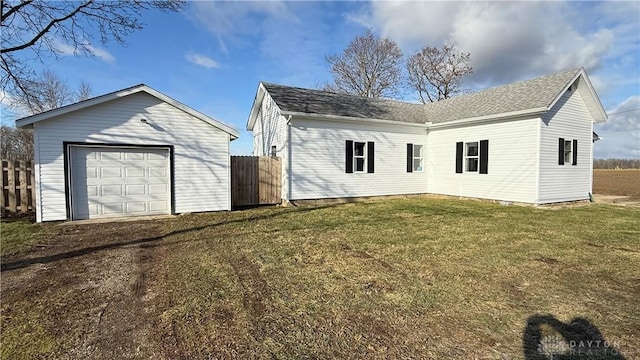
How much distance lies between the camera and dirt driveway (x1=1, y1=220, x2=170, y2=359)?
2.84m

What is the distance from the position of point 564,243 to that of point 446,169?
8.02 meters

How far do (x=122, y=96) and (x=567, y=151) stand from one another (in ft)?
51.3

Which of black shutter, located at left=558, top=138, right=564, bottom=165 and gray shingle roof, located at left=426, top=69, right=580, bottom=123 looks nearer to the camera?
gray shingle roof, located at left=426, top=69, right=580, bottom=123

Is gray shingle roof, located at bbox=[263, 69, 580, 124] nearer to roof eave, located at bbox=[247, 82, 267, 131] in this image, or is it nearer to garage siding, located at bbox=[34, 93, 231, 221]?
roof eave, located at bbox=[247, 82, 267, 131]

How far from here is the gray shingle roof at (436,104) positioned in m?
11.6

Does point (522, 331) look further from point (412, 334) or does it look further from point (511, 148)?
point (511, 148)

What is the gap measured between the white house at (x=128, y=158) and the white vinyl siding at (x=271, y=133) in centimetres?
211

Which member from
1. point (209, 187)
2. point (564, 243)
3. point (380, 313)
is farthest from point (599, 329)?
point (209, 187)

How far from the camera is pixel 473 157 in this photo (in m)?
13.1

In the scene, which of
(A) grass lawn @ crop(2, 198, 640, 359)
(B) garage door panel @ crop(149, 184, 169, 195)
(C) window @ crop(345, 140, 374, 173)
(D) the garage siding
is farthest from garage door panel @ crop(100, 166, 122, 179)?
(C) window @ crop(345, 140, 374, 173)

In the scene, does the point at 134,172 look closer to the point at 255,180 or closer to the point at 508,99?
the point at 255,180

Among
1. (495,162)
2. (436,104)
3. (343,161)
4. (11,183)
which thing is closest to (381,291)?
(343,161)

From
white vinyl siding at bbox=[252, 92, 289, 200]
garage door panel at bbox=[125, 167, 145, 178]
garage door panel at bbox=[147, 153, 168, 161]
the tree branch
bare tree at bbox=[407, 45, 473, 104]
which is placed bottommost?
garage door panel at bbox=[125, 167, 145, 178]

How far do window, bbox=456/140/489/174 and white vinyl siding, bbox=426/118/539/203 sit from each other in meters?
0.10
